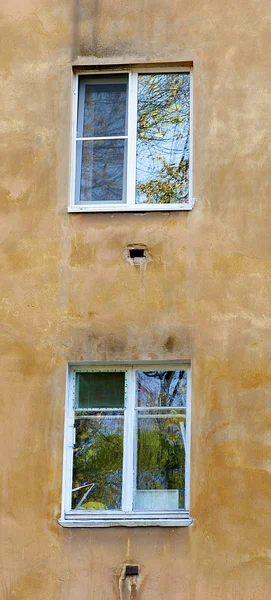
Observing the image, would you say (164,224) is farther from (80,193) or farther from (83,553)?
(83,553)

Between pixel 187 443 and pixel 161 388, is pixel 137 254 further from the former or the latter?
pixel 187 443

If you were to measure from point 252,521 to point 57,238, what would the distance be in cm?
351

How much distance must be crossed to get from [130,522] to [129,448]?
75 centimetres

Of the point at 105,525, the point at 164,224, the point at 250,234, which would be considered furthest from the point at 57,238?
the point at 105,525

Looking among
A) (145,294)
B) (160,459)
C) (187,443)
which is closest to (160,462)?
(160,459)

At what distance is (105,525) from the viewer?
1140 centimetres

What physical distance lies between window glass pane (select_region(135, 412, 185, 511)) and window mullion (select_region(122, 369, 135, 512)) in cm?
8

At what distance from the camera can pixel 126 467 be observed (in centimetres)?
1171

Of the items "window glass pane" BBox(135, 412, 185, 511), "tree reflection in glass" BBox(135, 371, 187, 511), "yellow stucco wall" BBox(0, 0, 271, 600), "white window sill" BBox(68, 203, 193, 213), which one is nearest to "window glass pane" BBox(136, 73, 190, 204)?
"white window sill" BBox(68, 203, 193, 213)

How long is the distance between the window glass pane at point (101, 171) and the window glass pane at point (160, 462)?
2426mm

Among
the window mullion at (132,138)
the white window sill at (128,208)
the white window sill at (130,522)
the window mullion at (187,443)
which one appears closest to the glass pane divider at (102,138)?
the window mullion at (132,138)

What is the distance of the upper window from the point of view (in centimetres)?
1266

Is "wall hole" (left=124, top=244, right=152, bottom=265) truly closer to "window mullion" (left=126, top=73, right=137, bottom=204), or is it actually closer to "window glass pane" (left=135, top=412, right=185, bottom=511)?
"window mullion" (left=126, top=73, right=137, bottom=204)

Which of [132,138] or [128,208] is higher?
[132,138]
